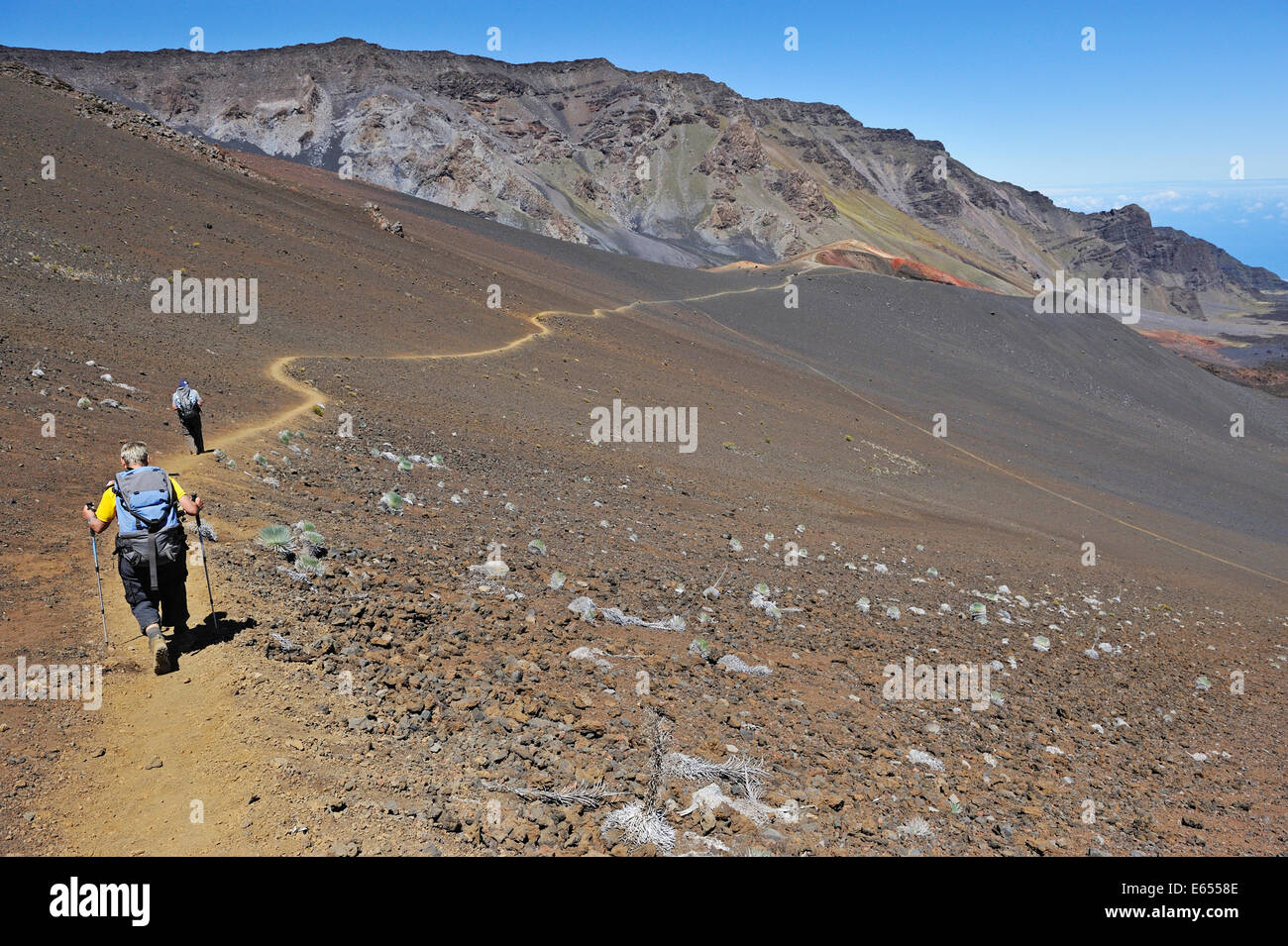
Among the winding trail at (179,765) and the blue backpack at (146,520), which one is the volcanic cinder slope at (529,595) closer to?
the winding trail at (179,765)

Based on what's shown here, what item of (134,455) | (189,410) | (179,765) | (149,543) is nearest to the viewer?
(179,765)

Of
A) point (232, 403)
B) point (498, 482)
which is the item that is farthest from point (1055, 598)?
point (232, 403)

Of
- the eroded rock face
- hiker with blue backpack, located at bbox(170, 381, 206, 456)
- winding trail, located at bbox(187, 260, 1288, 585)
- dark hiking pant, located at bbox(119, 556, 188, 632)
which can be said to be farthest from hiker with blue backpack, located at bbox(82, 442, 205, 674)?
the eroded rock face

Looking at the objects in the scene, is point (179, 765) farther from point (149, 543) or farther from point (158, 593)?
point (149, 543)

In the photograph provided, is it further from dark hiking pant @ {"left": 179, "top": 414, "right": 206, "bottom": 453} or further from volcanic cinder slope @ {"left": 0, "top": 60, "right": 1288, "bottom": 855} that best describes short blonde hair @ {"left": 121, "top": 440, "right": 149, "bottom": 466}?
dark hiking pant @ {"left": 179, "top": 414, "right": 206, "bottom": 453}

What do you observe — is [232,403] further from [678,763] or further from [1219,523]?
[1219,523]

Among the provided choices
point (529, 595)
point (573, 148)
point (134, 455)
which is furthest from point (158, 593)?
point (573, 148)

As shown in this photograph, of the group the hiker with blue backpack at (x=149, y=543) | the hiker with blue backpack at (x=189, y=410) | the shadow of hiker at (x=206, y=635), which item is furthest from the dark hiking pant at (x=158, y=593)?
the hiker with blue backpack at (x=189, y=410)
